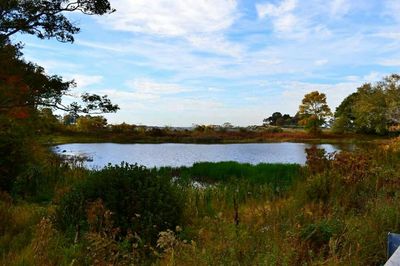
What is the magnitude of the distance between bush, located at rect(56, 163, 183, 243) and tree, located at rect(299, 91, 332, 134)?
6122 cm

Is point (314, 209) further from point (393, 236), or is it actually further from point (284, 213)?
point (393, 236)

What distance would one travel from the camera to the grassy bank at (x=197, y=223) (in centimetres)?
392

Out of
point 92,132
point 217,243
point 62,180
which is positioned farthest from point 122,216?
point 92,132

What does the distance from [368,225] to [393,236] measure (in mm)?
1906

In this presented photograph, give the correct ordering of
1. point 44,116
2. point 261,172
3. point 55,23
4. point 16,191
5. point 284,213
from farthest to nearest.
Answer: point 44,116 → point 55,23 → point 261,172 → point 16,191 → point 284,213

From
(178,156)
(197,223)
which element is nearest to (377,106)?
(178,156)

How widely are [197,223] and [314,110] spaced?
6398 cm

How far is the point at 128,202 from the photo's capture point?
5938mm

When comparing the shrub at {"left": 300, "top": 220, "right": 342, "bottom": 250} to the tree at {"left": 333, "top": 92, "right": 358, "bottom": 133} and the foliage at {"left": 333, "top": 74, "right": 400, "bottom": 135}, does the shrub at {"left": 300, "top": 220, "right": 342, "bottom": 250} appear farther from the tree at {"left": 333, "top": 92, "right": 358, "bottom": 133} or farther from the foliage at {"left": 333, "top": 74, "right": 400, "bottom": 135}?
the tree at {"left": 333, "top": 92, "right": 358, "bottom": 133}

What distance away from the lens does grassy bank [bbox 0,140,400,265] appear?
392 cm

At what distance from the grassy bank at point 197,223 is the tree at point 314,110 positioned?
56.8m

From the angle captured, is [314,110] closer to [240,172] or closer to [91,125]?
[91,125]

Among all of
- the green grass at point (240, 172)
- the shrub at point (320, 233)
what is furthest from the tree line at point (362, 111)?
the shrub at point (320, 233)

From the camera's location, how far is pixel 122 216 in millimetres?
5785
